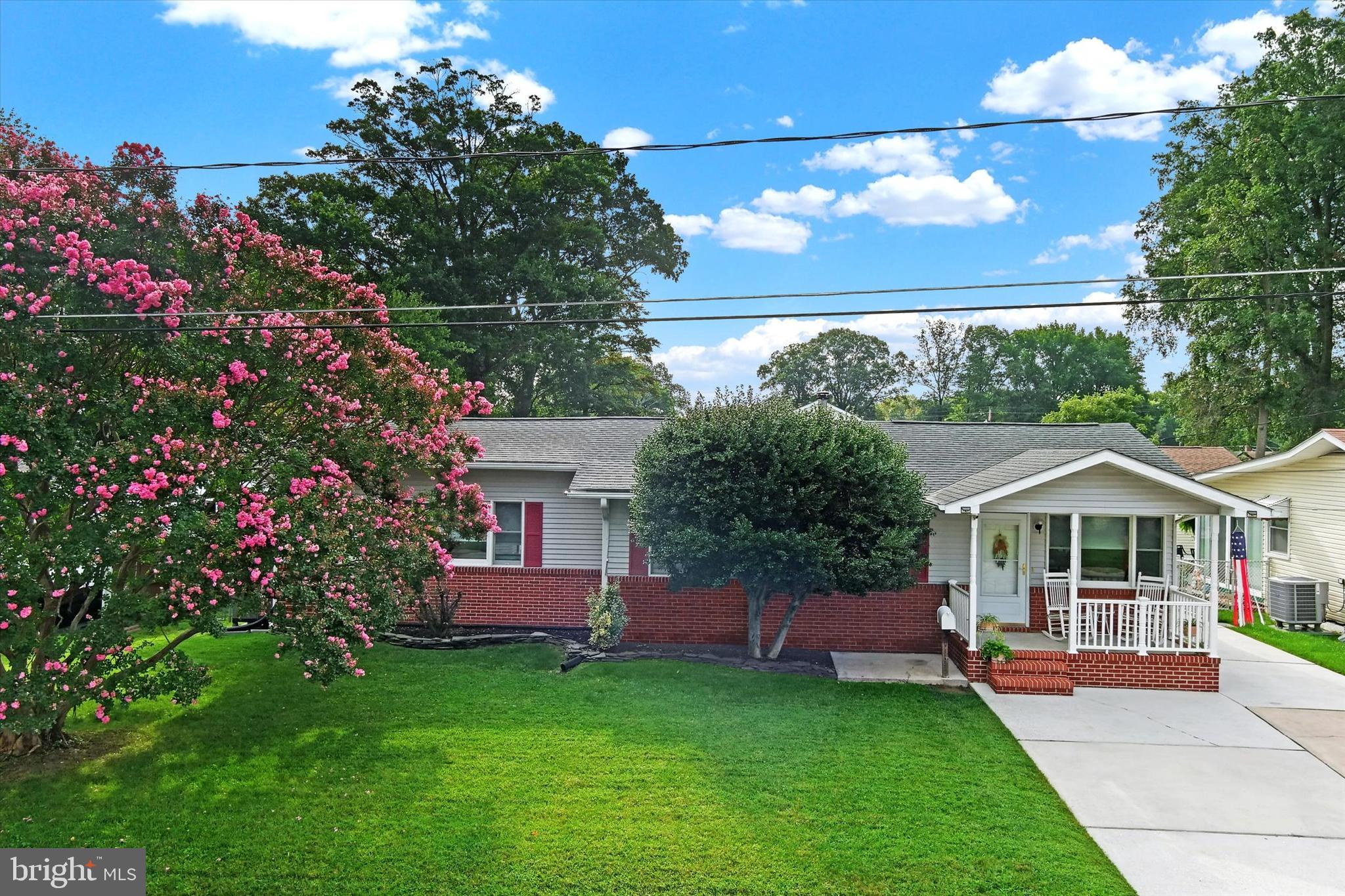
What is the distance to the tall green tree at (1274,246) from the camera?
74.8 feet

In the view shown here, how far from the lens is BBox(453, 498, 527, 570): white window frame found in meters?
13.5

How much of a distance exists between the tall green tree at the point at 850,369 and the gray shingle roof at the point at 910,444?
40.4 m

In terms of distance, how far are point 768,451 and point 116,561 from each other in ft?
24.0

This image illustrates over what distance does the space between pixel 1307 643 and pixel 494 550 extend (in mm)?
14605

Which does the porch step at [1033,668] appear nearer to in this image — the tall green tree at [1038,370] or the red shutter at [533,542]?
the red shutter at [533,542]

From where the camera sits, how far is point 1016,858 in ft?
18.9

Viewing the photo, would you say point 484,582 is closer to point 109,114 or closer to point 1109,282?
point 109,114

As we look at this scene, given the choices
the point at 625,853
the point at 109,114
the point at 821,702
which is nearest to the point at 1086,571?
the point at 821,702

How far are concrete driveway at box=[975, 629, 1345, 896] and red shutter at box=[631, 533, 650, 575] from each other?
17.9 feet

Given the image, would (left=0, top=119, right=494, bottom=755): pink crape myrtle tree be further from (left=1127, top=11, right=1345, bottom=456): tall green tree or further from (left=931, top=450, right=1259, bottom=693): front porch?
(left=1127, top=11, right=1345, bottom=456): tall green tree

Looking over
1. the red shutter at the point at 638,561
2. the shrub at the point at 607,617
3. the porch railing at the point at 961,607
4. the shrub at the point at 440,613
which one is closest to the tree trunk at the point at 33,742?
the shrub at the point at 440,613

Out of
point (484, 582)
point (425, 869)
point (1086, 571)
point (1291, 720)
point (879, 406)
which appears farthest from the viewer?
point (879, 406)

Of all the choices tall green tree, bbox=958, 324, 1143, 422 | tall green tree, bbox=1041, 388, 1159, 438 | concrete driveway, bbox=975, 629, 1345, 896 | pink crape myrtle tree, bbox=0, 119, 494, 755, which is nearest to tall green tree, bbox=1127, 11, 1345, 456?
concrete driveway, bbox=975, 629, 1345, 896

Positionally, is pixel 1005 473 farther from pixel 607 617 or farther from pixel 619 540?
pixel 607 617
